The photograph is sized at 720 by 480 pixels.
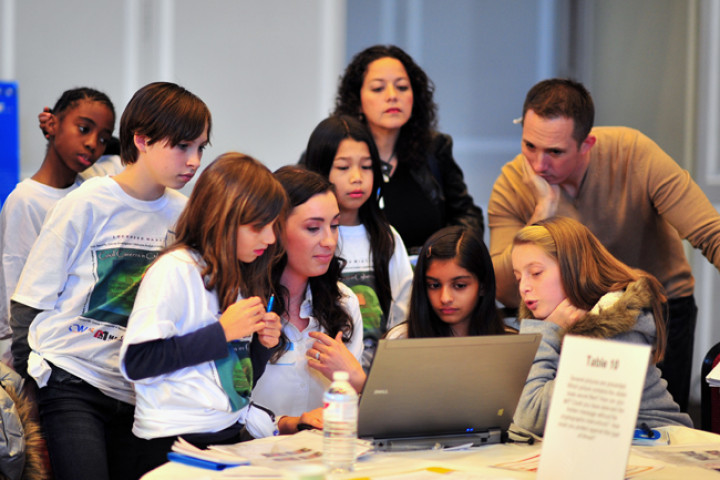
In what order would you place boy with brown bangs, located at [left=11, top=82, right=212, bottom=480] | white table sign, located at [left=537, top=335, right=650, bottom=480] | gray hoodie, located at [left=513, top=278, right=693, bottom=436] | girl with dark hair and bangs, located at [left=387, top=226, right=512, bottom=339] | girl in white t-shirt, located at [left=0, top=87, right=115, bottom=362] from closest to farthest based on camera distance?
white table sign, located at [left=537, top=335, right=650, bottom=480] → gray hoodie, located at [left=513, top=278, right=693, bottom=436] → boy with brown bangs, located at [left=11, top=82, right=212, bottom=480] → girl with dark hair and bangs, located at [left=387, top=226, right=512, bottom=339] → girl in white t-shirt, located at [left=0, top=87, right=115, bottom=362]

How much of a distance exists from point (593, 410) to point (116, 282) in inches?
58.9

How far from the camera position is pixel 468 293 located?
112 inches

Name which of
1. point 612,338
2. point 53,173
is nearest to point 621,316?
point 612,338

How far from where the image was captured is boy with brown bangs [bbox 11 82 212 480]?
237 cm

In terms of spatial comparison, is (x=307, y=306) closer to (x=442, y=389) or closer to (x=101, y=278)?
(x=101, y=278)

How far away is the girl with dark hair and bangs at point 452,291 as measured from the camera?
281 cm

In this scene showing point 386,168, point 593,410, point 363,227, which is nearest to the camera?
point 593,410

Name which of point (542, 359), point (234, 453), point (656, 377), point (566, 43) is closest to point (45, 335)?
point (234, 453)

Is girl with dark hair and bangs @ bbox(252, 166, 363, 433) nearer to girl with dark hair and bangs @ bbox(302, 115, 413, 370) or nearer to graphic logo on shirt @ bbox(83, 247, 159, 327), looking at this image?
girl with dark hair and bangs @ bbox(302, 115, 413, 370)

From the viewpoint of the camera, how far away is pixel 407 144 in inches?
137

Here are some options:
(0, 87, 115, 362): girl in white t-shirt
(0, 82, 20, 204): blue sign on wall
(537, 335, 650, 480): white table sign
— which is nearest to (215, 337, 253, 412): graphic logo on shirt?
(537, 335, 650, 480): white table sign

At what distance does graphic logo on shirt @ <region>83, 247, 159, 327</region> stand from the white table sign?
138 centimetres

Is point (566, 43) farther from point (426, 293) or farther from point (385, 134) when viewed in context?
point (426, 293)

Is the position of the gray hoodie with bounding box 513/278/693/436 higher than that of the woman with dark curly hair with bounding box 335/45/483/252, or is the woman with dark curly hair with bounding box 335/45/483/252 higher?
the woman with dark curly hair with bounding box 335/45/483/252
